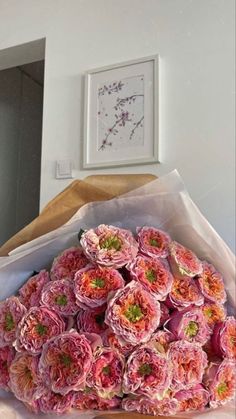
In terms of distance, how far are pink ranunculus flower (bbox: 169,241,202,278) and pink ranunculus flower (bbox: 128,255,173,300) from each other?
0.01 metres

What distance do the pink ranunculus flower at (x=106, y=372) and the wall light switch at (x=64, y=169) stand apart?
427 mm

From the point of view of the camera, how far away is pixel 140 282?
16.8 inches

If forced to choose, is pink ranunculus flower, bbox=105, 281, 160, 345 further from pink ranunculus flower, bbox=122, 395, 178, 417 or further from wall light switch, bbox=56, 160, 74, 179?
wall light switch, bbox=56, 160, 74, 179

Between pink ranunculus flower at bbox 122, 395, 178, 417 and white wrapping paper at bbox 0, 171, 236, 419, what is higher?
white wrapping paper at bbox 0, 171, 236, 419

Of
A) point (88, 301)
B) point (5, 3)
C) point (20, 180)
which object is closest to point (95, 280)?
point (88, 301)

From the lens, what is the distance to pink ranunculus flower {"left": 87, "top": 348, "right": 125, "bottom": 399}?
40 centimetres

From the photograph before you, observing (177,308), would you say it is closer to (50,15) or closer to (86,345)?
(86,345)

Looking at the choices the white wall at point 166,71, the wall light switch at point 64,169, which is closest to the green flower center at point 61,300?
the white wall at point 166,71

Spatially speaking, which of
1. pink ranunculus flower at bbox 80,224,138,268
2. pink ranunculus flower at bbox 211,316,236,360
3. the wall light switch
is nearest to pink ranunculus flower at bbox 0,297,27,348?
pink ranunculus flower at bbox 80,224,138,268

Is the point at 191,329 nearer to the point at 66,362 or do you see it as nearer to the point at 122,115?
the point at 66,362

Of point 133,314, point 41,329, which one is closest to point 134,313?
point 133,314

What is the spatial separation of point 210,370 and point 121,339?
4.1 inches

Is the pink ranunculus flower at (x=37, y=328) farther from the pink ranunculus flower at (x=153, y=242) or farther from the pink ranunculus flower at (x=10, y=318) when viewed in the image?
the pink ranunculus flower at (x=153, y=242)

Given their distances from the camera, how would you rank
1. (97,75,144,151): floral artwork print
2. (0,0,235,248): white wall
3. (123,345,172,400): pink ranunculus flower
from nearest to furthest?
(123,345,172,400): pink ranunculus flower
(0,0,235,248): white wall
(97,75,144,151): floral artwork print
